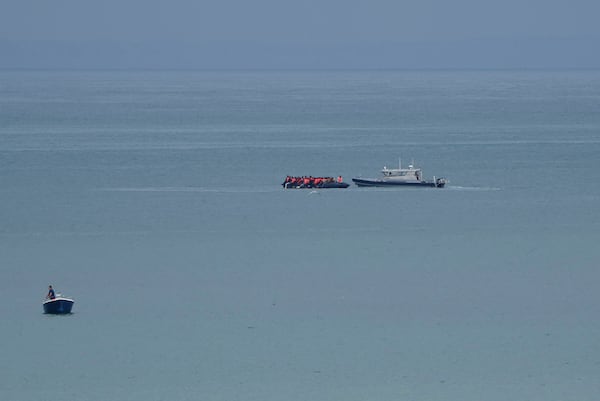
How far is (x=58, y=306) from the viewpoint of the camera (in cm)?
2942

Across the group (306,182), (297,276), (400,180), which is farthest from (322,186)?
(297,276)

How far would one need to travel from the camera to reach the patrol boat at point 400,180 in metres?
54.2

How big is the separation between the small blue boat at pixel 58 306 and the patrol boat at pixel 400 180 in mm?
25981

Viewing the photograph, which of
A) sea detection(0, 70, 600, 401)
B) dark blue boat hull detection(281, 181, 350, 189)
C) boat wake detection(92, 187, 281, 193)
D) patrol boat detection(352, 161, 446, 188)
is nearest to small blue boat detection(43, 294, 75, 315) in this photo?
sea detection(0, 70, 600, 401)

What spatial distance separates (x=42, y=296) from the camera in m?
31.8

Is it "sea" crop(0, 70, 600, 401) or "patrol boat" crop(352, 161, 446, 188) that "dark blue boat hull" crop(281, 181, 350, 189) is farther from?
"patrol boat" crop(352, 161, 446, 188)

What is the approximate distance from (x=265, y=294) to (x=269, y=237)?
911 centimetres

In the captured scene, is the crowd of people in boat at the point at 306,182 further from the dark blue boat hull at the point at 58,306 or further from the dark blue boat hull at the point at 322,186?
the dark blue boat hull at the point at 58,306

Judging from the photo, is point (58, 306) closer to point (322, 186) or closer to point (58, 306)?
point (58, 306)

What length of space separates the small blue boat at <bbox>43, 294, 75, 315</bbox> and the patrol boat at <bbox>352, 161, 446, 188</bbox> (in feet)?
85.2

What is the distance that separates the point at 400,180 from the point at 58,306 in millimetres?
26563

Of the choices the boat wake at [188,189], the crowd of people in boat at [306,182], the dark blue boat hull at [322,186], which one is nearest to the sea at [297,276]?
the boat wake at [188,189]

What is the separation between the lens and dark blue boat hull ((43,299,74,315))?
29.4 metres

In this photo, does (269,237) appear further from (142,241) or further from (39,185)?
A: (39,185)
